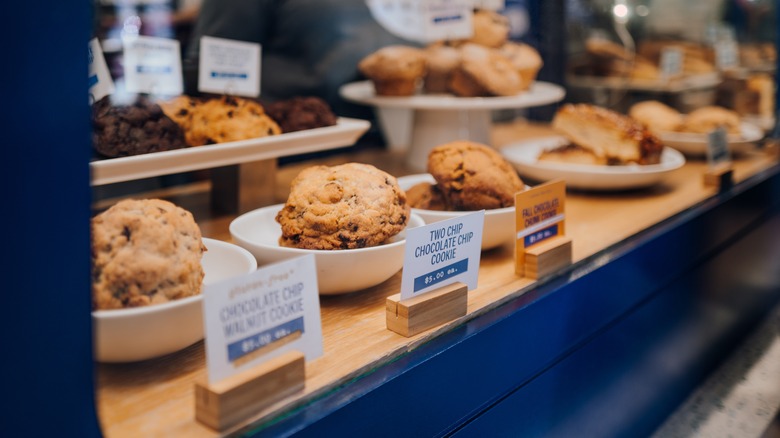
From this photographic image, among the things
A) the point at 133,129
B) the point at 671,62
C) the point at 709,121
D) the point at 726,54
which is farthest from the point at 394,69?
the point at 726,54

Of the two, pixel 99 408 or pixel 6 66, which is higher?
pixel 6 66

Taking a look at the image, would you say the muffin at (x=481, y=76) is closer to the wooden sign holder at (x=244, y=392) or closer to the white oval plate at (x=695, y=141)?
the white oval plate at (x=695, y=141)

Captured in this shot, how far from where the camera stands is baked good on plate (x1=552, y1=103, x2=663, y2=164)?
1.80 metres

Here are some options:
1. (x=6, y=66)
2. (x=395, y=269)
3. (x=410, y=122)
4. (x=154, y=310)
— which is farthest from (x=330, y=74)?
(x=6, y=66)

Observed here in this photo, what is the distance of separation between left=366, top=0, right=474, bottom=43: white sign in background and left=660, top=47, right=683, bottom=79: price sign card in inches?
35.5

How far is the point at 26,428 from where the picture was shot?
2.11 feet

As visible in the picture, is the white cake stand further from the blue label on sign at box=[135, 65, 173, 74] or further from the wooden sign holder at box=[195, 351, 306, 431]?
the wooden sign holder at box=[195, 351, 306, 431]

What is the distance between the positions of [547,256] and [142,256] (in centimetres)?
68

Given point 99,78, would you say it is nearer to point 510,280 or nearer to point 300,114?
point 300,114

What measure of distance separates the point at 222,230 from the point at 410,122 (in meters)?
0.92

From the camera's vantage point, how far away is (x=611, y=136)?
181cm

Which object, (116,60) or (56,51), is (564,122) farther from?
(56,51)

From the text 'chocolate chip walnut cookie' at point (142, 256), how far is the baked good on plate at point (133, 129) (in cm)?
22

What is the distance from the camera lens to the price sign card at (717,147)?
1.91 metres
